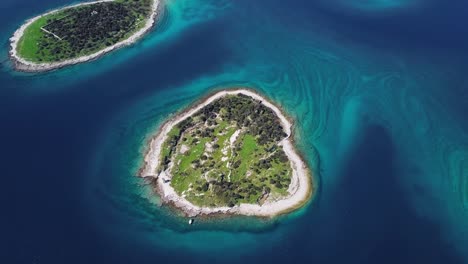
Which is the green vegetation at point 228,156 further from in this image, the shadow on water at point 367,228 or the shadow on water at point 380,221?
the shadow on water at point 380,221

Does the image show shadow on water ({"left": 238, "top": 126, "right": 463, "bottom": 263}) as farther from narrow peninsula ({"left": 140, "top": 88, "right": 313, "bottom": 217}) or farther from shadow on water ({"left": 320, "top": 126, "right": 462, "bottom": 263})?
narrow peninsula ({"left": 140, "top": 88, "right": 313, "bottom": 217})

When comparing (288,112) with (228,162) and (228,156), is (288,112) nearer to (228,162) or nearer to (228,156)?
(228,156)

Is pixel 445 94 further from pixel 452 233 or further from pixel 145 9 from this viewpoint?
pixel 145 9

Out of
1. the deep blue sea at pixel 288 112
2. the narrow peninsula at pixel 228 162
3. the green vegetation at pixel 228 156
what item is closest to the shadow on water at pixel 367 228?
the deep blue sea at pixel 288 112

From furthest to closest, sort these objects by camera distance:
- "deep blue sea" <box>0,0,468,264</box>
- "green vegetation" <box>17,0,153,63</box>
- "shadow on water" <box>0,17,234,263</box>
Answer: "green vegetation" <box>17,0,153,63</box> → "deep blue sea" <box>0,0,468,264</box> → "shadow on water" <box>0,17,234,263</box>

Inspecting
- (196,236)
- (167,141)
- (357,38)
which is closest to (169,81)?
(167,141)

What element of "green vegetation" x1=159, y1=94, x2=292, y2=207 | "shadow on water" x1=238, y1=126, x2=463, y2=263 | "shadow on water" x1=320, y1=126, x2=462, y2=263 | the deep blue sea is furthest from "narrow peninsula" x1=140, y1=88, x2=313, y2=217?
"shadow on water" x1=320, y1=126, x2=462, y2=263

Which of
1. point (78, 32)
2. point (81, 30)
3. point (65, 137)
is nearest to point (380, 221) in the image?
point (65, 137)
